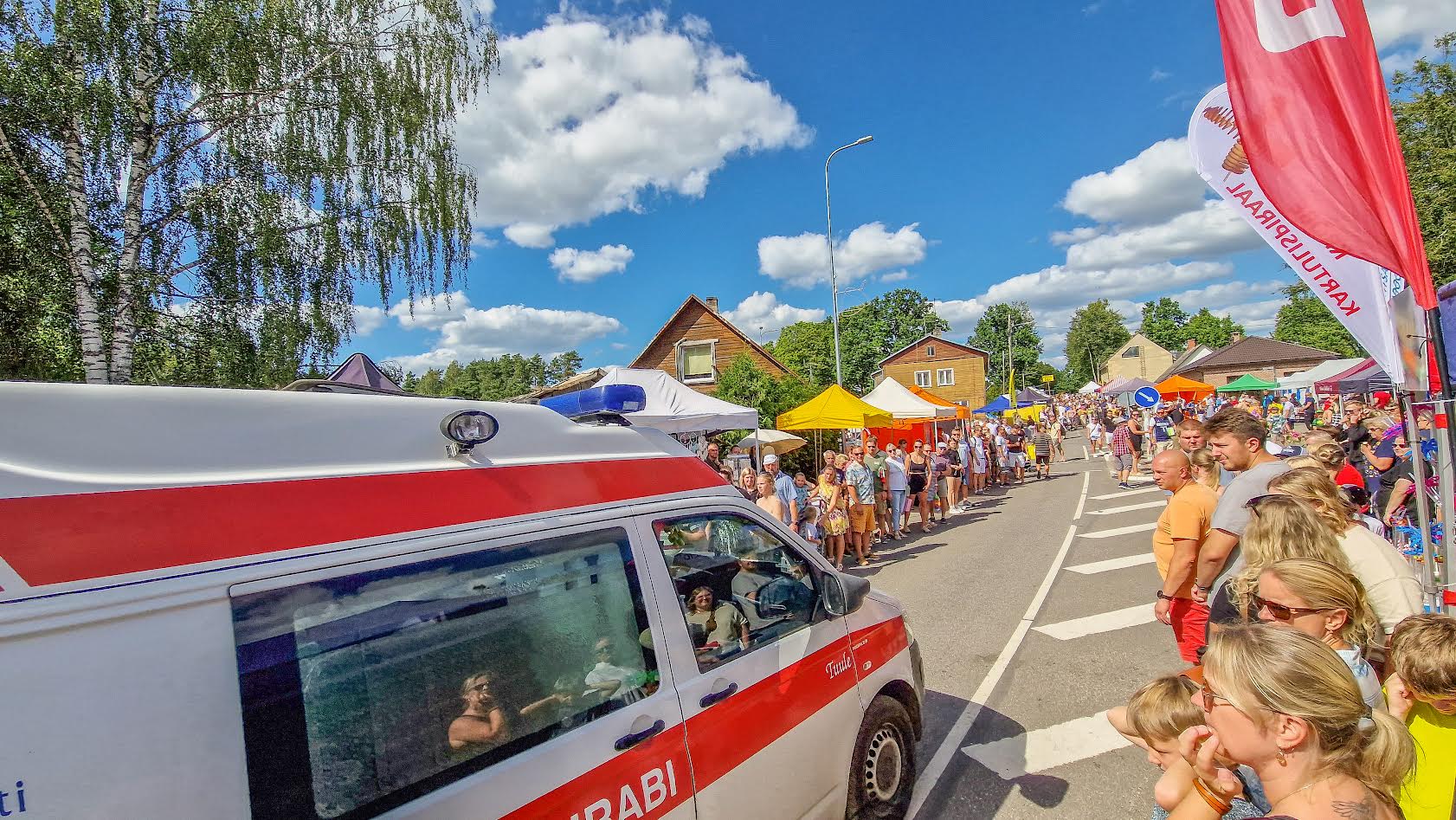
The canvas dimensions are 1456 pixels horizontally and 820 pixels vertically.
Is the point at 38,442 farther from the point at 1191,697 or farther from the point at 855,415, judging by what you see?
the point at 855,415

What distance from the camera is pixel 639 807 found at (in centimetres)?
202

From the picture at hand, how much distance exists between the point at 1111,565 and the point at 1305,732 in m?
8.38

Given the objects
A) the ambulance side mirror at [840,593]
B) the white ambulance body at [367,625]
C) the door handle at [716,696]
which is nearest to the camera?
the white ambulance body at [367,625]

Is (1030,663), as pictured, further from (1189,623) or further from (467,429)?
(467,429)

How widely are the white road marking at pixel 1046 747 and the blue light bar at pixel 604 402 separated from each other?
318 cm

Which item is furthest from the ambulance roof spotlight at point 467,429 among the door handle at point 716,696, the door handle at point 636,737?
the door handle at point 716,696

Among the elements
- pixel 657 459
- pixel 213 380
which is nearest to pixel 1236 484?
pixel 657 459

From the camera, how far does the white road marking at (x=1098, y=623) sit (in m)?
6.15

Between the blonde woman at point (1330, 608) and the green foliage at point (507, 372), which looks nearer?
the blonde woman at point (1330, 608)

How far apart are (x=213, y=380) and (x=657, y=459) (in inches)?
401

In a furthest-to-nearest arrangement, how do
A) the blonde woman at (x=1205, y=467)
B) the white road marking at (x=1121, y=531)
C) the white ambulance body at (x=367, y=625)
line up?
the white road marking at (x=1121, y=531)
the blonde woman at (x=1205, y=467)
the white ambulance body at (x=367, y=625)

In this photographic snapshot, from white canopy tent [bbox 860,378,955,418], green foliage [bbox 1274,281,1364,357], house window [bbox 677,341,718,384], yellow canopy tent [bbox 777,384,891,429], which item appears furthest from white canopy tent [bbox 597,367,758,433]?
green foliage [bbox 1274,281,1364,357]

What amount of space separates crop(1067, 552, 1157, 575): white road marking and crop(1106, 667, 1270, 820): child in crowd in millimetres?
7337

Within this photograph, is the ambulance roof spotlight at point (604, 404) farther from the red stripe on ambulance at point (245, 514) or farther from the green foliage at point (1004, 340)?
the green foliage at point (1004, 340)
